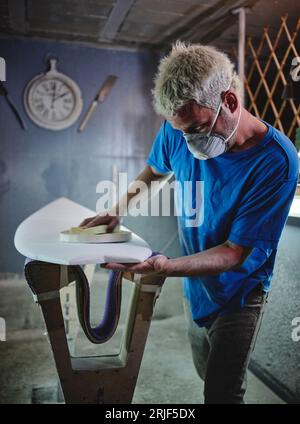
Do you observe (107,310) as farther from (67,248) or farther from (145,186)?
(145,186)

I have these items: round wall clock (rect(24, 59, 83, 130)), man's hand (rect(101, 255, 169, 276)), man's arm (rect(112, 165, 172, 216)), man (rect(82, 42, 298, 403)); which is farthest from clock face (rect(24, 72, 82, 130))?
man's hand (rect(101, 255, 169, 276))

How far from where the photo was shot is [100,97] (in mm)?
2412

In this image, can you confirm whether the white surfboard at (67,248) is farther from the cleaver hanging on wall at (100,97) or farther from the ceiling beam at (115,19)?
the cleaver hanging on wall at (100,97)

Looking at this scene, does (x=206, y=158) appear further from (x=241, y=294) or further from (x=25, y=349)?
(x=25, y=349)

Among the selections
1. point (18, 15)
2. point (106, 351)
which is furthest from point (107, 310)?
point (18, 15)

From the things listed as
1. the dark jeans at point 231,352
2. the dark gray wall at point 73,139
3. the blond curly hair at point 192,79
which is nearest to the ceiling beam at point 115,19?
the dark gray wall at point 73,139

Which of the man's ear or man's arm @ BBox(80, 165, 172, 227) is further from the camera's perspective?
man's arm @ BBox(80, 165, 172, 227)

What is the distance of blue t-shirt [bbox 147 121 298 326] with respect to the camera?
3.05 feet

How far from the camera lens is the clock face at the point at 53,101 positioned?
2.33m

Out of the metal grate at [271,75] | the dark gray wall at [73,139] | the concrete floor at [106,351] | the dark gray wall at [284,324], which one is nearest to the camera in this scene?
the dark gray wall at [284,324]

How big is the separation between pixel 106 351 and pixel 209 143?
59.7 inches

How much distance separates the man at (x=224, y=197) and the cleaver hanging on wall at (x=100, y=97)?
1.41m

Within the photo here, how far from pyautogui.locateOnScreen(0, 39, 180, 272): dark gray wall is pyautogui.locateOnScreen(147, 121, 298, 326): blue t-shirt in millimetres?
1311

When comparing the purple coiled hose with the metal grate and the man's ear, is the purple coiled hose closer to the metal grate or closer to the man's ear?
the man's ear
